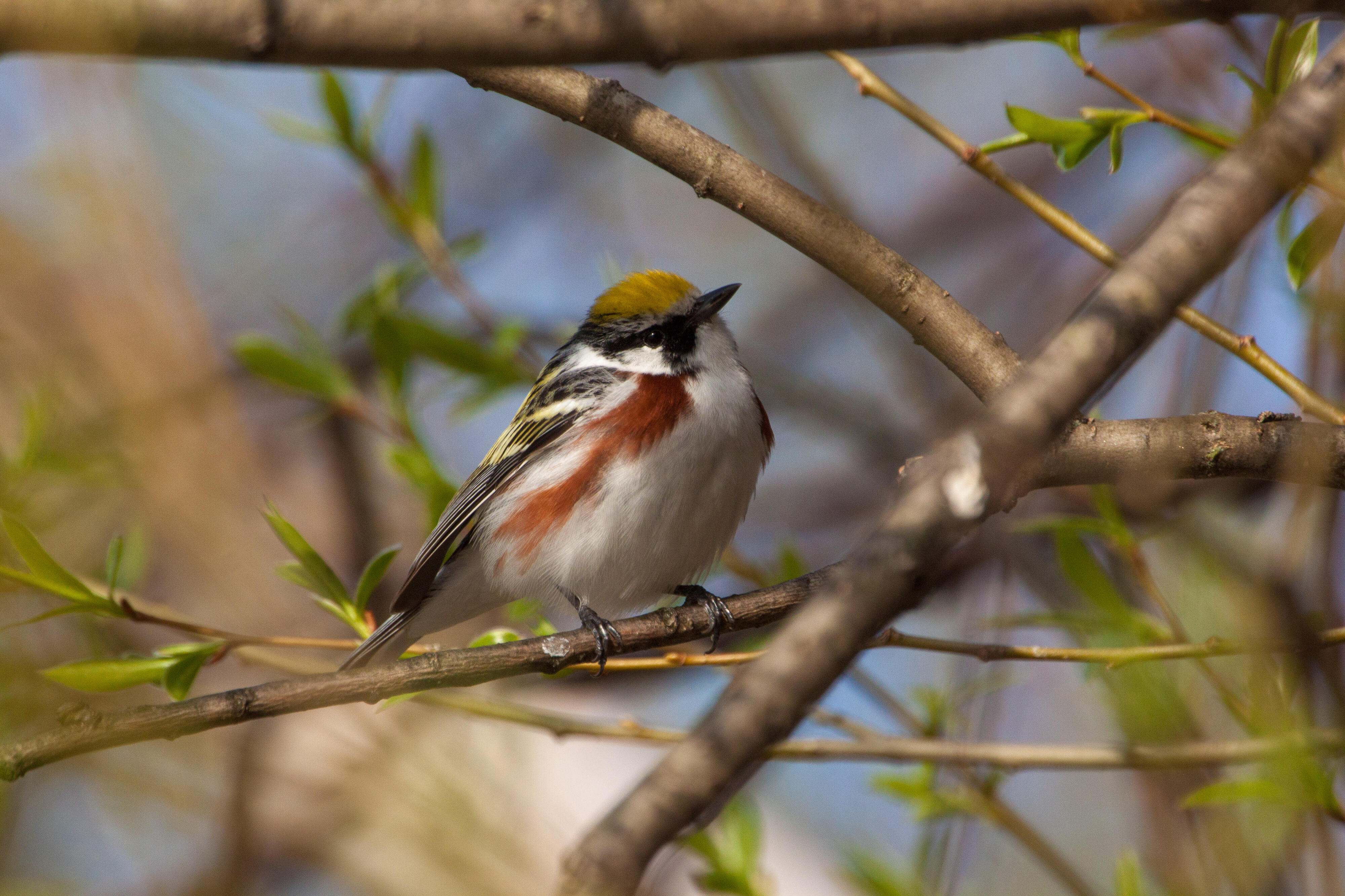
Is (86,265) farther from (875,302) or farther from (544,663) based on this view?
(875,302)

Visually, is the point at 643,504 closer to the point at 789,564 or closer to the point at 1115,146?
the point at 789,564

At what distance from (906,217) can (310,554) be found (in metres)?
6.86

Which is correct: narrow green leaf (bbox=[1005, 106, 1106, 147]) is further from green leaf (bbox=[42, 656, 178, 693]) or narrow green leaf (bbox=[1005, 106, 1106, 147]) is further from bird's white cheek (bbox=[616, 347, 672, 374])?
green leaf (bbox=[42, 656, 178, 693])

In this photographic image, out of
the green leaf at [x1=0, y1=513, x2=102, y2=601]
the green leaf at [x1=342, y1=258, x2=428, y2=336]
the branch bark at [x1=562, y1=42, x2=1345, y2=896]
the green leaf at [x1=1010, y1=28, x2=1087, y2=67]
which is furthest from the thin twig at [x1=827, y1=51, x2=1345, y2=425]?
the green leaf at [x1=0, y1=513, x2=102, y2=601]

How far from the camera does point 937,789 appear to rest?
331 cm

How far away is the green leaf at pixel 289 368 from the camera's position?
3740 mm

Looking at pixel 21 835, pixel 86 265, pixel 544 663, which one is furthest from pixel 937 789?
pixel 86 265

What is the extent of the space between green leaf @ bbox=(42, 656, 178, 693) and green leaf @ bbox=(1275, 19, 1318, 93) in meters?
3.04

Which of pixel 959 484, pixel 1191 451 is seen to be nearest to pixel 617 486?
pixel 1191 451

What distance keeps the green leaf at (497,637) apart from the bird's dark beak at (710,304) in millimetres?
1776

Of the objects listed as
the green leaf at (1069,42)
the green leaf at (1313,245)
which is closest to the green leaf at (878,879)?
the green leaf at (1313,245)

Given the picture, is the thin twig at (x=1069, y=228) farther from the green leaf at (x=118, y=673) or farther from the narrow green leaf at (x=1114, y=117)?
the green leaf at (x=118, y=673)

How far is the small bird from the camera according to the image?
4000mm

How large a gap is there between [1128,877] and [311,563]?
2221mm
